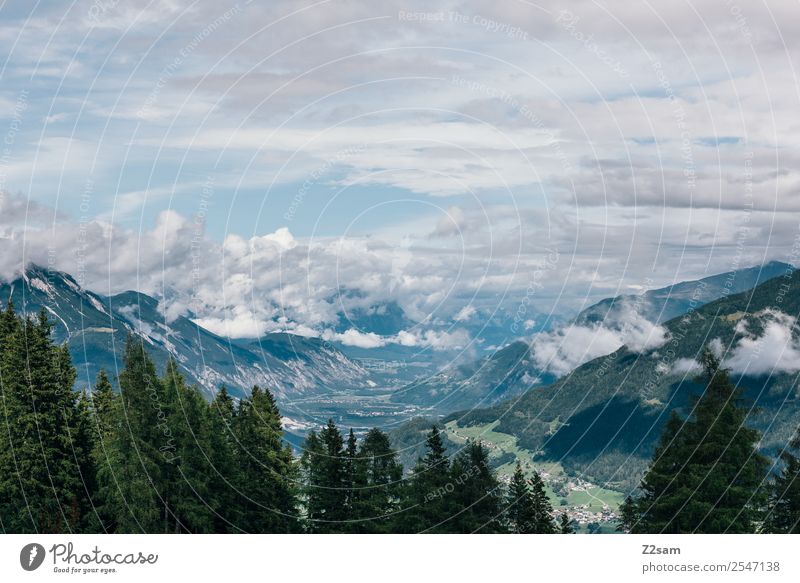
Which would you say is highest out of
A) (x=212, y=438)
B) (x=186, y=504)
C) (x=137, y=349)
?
(x=137, y=349)

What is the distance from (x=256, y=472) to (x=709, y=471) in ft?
119

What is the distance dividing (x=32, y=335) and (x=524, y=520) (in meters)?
44.3

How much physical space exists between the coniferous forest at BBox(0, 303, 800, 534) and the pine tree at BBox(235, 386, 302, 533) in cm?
14

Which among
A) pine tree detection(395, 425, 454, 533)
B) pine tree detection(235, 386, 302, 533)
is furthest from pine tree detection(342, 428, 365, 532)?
pine tree detection(235, 386, 302, 533)

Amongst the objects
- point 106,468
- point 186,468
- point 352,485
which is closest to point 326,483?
point 352,485

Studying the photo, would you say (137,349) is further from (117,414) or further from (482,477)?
(482,477)

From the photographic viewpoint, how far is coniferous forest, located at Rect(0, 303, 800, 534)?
61969 millimetres

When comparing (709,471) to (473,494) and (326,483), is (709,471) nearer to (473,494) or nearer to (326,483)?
(473,494)

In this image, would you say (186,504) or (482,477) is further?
(482,477)

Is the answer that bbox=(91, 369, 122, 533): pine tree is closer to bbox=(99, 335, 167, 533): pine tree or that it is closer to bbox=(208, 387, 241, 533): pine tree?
bbox=(99, 335, 167, 533): pine tree
